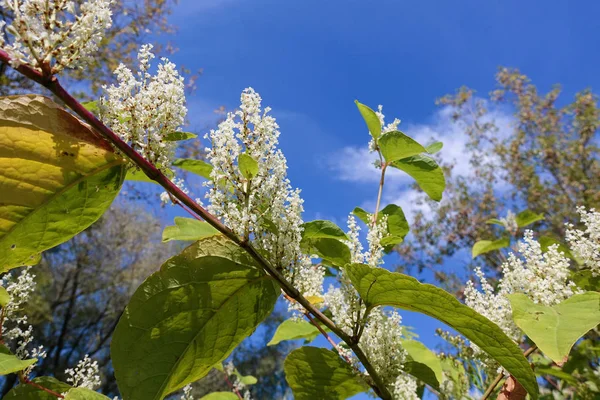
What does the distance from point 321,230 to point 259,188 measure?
27 cm

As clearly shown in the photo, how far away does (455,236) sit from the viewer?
15.5m

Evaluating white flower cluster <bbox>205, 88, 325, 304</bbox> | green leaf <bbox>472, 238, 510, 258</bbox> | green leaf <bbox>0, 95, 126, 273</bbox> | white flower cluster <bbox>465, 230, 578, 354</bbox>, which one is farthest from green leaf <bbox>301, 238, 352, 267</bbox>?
green leaf <bbox>472, 238, 510, 258</bbox>

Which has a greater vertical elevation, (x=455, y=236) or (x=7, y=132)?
(x=455, y=236)

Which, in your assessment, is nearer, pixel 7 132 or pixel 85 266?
pixel 7 132

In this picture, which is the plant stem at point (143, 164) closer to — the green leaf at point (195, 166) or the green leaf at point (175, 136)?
the green leaf at point (175, 136)

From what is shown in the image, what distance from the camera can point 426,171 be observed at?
162cm

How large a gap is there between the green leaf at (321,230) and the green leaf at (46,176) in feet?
1.57

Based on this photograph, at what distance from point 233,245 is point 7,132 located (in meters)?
0.49

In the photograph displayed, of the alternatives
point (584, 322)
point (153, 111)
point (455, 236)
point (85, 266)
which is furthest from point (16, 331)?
point (85, 266)

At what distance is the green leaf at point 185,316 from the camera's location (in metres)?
0.93

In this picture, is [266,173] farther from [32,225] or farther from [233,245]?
[32,225]

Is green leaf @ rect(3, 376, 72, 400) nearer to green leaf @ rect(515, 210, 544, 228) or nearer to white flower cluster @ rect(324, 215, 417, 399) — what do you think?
white flower cluster @ rect(324, 215, 417, 399)

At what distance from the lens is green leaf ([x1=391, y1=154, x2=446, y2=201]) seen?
1598 millimetres

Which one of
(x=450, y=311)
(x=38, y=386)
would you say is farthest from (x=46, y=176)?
(x=450, y=311)
